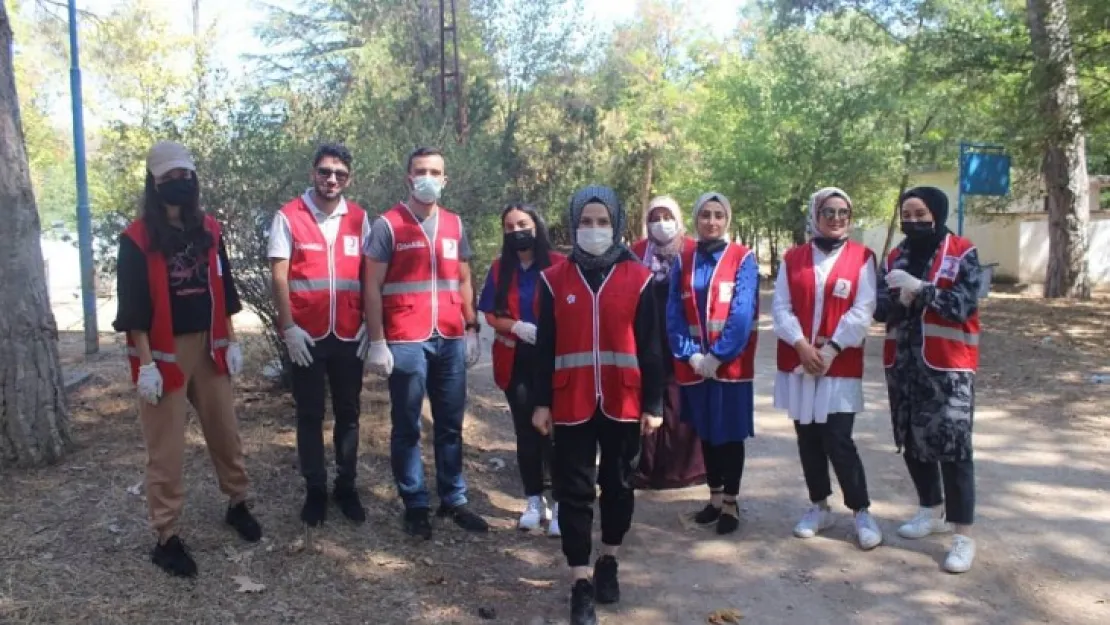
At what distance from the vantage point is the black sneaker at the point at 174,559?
406 centimetres

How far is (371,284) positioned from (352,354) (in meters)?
0.41

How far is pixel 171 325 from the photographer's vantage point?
4.10 m

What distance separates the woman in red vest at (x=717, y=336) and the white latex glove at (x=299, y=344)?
2006 mm

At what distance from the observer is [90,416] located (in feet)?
20.7

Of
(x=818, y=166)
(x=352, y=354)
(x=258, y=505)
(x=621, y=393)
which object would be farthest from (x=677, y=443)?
(x=818, y=166)

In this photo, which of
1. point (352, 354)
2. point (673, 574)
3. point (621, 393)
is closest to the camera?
point (621, 393)

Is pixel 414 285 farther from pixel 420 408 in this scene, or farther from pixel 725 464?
pixel 725 464

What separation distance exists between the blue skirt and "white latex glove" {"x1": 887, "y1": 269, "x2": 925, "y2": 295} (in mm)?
940

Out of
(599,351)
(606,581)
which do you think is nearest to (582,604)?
(606,581)

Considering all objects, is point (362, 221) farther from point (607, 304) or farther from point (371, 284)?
point (607, 304)

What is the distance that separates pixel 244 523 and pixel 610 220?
2547 mm

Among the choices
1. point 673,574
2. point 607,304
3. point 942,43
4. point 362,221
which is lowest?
point 673,574

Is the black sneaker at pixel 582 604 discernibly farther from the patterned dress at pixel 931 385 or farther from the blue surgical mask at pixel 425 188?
the blue surgical mask at pixel 425 188

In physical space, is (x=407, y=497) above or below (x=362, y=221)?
below
